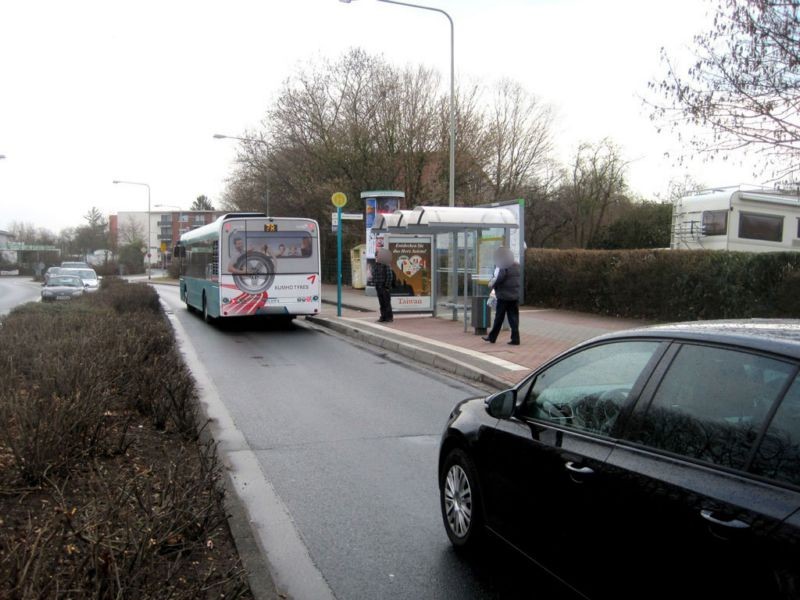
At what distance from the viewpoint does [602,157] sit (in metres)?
39.6

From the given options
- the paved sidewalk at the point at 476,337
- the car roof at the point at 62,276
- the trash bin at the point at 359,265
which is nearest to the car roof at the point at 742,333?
the paved sidewalk at the point at 476,337

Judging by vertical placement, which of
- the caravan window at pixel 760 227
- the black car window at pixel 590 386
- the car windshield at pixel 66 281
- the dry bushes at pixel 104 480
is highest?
the caravan window at pixel 760 227

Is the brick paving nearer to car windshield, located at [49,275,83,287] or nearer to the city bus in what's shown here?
the city bus

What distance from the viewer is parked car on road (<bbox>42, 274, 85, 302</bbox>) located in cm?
2597

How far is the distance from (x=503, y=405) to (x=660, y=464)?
125 cm

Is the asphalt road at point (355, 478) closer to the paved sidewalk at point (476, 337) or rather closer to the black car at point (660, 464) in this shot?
the black car at point (660, 464)

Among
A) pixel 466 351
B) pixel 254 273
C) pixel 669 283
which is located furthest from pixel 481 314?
pixel 254 273

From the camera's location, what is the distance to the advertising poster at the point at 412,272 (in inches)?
723

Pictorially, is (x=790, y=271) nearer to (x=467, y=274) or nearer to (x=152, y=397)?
(x=467, y=274)

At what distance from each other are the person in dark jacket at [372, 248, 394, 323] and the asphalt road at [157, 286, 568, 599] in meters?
4.90

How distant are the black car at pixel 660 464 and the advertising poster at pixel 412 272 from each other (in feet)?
47.8

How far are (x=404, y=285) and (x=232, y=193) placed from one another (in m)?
35.9

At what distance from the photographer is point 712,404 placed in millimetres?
2631

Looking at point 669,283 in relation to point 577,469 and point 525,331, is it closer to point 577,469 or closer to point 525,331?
point 525,331
